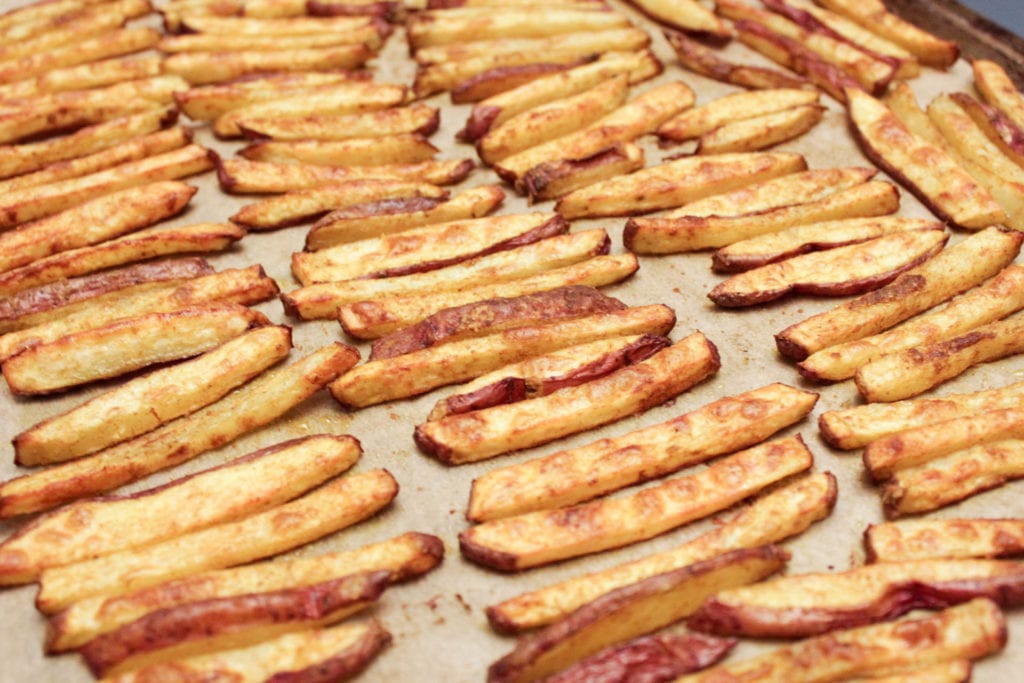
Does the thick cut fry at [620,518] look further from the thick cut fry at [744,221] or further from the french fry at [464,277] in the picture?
the thick cut fry at [744,221]

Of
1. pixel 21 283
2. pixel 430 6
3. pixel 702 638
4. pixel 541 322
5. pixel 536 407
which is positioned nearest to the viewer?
pixel 702 638

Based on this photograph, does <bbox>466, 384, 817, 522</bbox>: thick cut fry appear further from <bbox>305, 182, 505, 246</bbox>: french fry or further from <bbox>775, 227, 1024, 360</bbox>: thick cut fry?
<bbox>305, 182, 505, 246</bbox>: french fry

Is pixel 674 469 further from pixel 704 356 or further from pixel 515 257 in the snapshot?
pixel 515 257

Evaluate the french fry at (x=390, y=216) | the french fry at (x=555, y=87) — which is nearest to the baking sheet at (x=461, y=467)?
the french fry at (x=390, y=216)

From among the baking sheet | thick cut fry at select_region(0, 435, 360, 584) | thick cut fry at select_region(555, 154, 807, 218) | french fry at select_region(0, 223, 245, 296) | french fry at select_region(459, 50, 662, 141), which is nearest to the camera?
the baking sheet

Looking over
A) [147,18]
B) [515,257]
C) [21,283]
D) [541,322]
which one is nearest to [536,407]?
[541,322]

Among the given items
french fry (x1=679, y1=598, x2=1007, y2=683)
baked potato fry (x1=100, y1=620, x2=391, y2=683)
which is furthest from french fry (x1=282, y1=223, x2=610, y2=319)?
french fry (x1=679, y1=598, x2=1007, y2=683)

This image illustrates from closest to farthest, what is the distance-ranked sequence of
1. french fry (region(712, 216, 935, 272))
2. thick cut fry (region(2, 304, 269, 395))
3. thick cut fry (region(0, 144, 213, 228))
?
thick cut fry (region(2, 304, 269, 395)) < french fry (region(712, 216, 935, 272)) < thick cut fry (region(0, 144, 213, 228))

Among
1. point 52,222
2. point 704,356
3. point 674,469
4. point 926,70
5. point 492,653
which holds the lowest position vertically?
point 492,653
